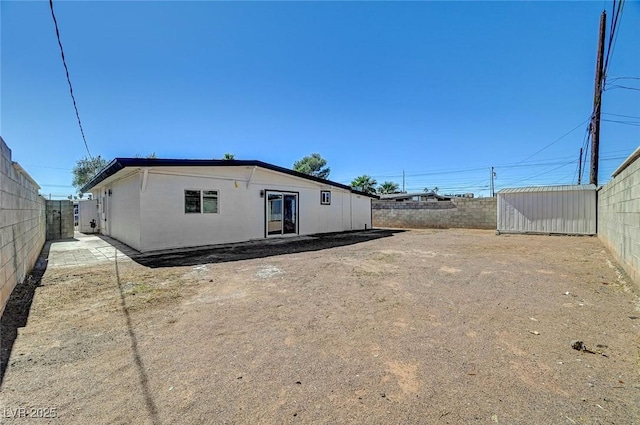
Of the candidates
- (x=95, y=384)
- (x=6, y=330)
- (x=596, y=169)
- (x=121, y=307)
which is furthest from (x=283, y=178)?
(x=596, y=169)

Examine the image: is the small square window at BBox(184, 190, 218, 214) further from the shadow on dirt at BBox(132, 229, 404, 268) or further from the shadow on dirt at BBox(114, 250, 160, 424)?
the shadow on dirt at BBox(114, 250, 160, 424)

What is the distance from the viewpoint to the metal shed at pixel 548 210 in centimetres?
1123

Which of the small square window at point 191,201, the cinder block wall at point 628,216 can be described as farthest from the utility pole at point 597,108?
the small square window at point 191,201

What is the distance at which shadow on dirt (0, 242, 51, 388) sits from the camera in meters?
2.52

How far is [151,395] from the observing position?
190 cm

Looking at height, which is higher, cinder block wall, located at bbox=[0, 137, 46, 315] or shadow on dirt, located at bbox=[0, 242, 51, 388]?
cinder block wall, located at bbox=[0, 137, 46, 315]

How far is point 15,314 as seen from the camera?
3.41 metres

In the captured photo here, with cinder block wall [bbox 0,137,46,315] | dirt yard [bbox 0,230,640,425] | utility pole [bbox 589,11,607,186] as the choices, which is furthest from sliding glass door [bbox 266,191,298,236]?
utility pole [bbox 589,11,607,186]

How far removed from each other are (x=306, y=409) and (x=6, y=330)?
3409 millimetres

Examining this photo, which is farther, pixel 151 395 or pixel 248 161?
pixel 248 161

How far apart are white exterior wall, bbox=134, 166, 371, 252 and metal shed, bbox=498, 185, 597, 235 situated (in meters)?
8.68

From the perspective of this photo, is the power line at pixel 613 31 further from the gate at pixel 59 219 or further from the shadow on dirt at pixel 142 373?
the gate at pixel 59 219

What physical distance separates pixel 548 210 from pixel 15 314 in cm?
1598

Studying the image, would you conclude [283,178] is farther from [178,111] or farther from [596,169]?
[596,169]
